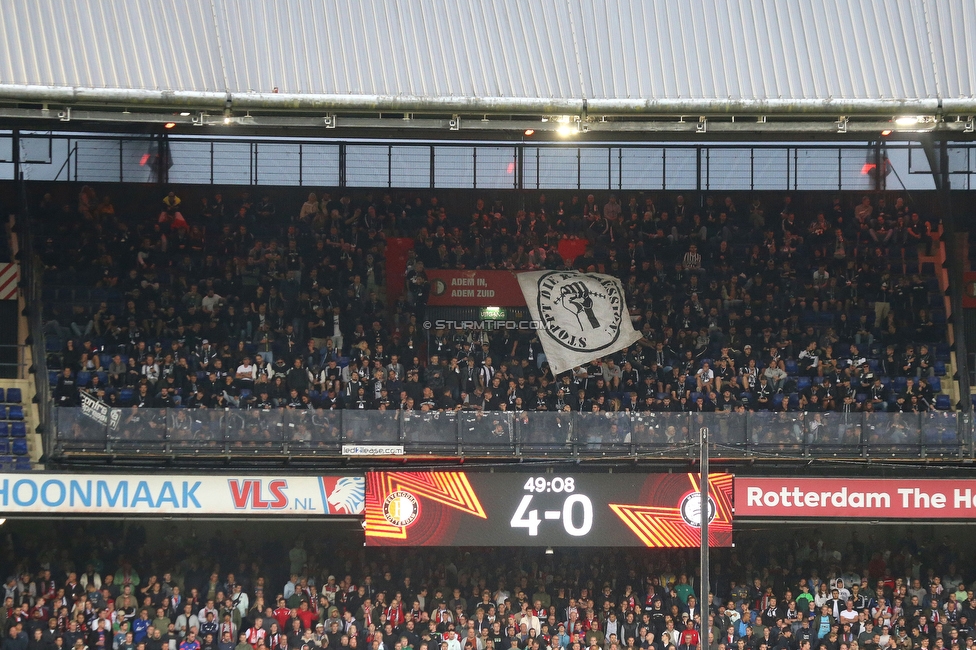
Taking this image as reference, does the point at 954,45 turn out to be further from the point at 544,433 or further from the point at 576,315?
the point at 544,433

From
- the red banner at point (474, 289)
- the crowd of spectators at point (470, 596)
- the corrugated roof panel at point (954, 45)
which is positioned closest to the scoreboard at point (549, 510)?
the crowd of spectators at point (470, 596)

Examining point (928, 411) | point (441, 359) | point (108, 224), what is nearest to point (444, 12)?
point (441, 359)

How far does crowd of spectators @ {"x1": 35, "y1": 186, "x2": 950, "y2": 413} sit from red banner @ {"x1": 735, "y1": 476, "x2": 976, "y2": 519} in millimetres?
2065

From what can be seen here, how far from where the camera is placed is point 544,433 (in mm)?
27750

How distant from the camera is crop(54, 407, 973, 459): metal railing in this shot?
89.0 ft

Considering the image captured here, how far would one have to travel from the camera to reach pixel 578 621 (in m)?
27.3

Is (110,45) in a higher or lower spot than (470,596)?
higher

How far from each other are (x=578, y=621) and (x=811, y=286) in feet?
33.7

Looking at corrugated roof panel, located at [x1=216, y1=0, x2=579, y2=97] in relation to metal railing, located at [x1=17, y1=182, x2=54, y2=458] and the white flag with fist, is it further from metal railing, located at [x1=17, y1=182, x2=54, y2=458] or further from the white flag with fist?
metal railing, located at [x1=17, y1=182, x2=54, y2=458]

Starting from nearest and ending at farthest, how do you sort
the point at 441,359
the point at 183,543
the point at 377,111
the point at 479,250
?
the point at 377,111 → the point at 183,543 → the point at 441,359 → the point at 479,250

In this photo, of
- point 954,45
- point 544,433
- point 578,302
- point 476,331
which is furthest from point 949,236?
point 544,433

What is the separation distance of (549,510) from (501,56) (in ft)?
28.0

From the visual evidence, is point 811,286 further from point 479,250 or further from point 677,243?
point 479,250

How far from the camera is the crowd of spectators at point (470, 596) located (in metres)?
26.5
